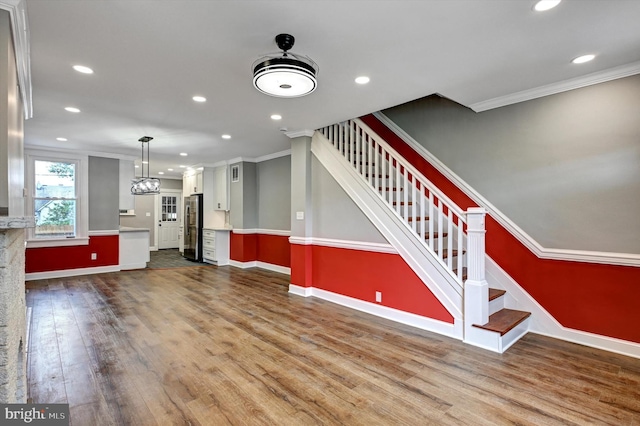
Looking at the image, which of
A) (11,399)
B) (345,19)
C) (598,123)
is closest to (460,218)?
(598,123)

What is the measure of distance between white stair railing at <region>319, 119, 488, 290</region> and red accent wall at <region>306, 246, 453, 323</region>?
1.40 ft

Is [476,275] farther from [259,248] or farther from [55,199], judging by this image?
[55,199]

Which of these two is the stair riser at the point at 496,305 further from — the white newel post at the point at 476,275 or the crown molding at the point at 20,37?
the crown molding at the point at 20,37

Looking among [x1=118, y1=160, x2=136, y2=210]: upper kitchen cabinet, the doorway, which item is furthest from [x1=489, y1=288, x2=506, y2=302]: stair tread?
the doorway

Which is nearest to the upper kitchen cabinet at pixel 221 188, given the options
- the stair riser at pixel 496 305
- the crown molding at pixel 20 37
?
the crown molding at pixel 20 37

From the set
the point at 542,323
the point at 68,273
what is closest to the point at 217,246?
the point at 68,273

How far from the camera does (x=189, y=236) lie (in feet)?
27.9

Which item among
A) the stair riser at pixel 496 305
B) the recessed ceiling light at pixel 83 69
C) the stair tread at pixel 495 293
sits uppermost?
the recessed ceiling light at pixel 83 69

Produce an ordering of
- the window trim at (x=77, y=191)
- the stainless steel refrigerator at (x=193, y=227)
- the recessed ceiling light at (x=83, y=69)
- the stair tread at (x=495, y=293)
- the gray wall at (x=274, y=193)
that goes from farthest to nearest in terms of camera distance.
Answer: the stainless steel refrigerator at (x=193, y=227)
the gray wall at (x=274, y=193)
the window trim at (x=77, y=191)
the stair tread at (x=495, y=293)
the recessed ceiling light at (x=83, y=69)

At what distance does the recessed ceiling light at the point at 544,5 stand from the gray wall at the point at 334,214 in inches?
103

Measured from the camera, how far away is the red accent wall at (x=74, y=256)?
5.83 meters

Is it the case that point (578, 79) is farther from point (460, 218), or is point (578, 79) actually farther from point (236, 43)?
point (236, 43)

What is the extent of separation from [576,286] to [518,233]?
723 mm

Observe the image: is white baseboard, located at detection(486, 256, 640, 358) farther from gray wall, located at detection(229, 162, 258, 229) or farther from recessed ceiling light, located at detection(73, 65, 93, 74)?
gray wall, located at detection(229, 162, 258, 229)
